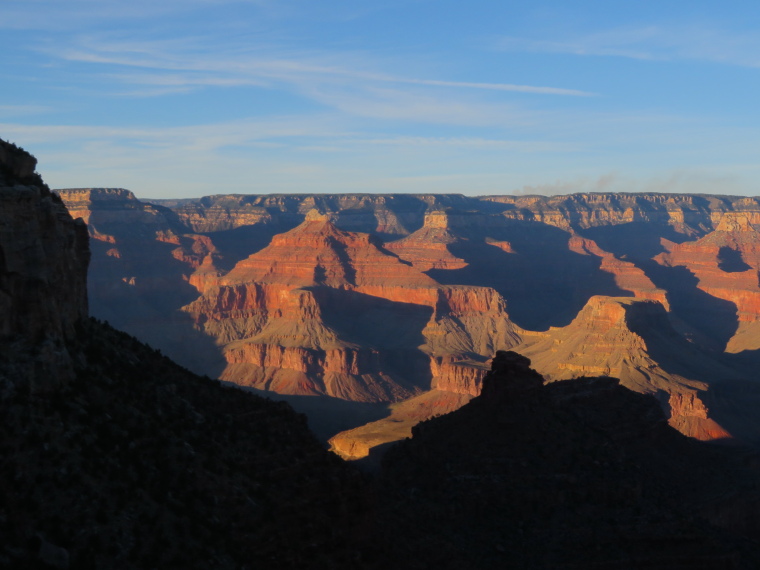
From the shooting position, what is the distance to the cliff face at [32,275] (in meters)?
23.9

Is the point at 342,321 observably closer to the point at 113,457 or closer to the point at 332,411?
the point at 332,411

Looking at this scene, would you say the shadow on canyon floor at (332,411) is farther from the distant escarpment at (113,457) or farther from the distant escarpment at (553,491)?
the distant escarpment at (113,457)

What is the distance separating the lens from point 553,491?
4428 centimetres

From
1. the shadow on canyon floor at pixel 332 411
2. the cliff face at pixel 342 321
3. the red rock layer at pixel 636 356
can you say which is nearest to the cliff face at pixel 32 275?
the shadow on canyon floor at pixel 332 411

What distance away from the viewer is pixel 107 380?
2770 cm

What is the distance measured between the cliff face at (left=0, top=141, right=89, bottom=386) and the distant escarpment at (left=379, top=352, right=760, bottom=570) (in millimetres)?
12179

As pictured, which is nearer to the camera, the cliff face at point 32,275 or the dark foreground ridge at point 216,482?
the dark foreground ridge at point 216,482

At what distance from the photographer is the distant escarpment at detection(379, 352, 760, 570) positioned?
4019cm

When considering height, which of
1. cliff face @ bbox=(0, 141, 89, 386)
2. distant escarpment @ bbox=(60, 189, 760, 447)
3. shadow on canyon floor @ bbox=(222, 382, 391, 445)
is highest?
cliff face @ bbox=(0, 141, 89, 386)

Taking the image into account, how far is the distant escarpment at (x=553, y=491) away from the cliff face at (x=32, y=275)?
1218 centimetres

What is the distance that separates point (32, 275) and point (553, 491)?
27507 millimetres

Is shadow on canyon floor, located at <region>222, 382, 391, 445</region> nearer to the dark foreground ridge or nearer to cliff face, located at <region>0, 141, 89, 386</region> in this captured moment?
the dark foreground ridge

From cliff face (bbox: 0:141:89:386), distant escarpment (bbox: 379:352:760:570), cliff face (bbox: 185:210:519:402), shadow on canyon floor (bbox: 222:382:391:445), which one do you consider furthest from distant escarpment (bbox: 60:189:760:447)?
cliff face (bbox: 0:141:89:386)

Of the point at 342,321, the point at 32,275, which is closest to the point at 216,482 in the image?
the point at 32,275
